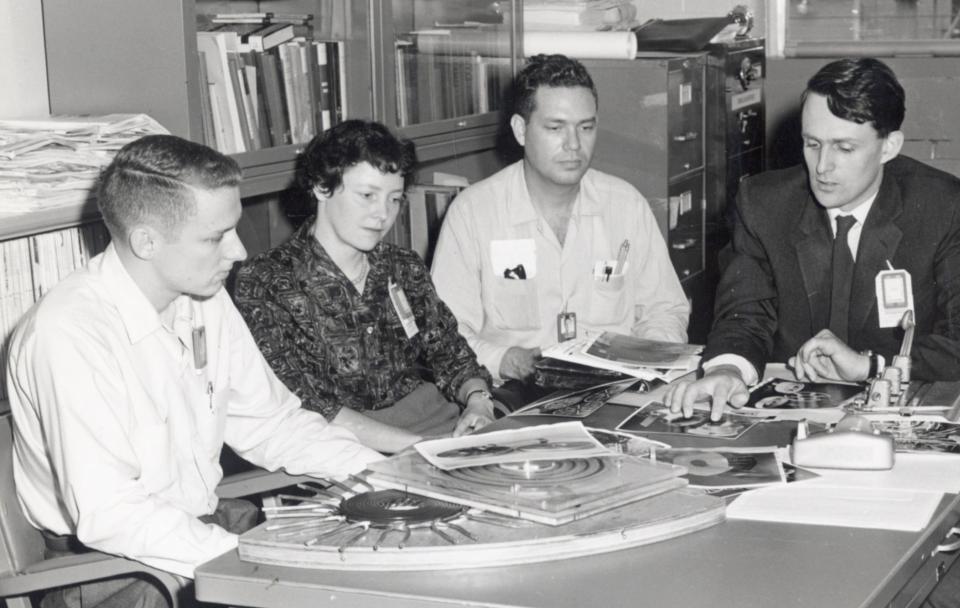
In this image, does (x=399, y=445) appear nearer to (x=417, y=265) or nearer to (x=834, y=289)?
(x=417, y=265)

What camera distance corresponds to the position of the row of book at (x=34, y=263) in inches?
97.0

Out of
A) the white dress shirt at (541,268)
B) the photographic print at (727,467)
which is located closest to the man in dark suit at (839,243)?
the photographic print at (727,467)

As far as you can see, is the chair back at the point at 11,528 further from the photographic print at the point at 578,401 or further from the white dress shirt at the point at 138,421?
A: the photographic print at the point at 578,401

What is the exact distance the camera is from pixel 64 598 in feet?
6.86

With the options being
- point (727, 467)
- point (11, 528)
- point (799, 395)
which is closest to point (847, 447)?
point (727, 467)

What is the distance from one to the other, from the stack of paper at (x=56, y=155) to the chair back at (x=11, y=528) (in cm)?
49

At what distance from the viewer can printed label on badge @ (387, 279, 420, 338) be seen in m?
3.08

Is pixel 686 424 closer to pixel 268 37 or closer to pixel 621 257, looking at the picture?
pixel 621 257

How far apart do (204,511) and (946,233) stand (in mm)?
1769

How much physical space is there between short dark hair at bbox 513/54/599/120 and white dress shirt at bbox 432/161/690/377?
0.63ft

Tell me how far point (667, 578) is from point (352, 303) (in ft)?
5.38

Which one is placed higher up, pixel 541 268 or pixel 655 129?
pixel 655 129

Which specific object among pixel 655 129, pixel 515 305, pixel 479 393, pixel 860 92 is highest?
pixel 860 92

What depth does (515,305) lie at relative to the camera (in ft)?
11.8
